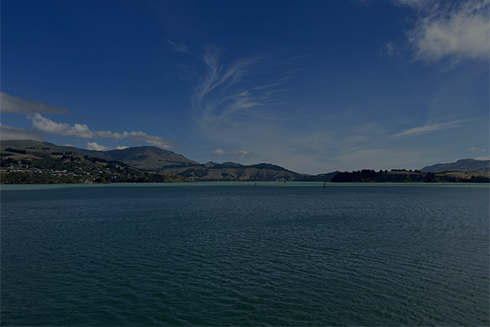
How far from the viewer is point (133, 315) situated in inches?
763

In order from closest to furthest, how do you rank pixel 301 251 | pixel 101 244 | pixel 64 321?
pixel 64 321 → pixel 301 251 → pixel 101 244

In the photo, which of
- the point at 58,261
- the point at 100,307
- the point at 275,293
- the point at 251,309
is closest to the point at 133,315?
the point at 100,307

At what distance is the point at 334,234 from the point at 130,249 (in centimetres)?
3287

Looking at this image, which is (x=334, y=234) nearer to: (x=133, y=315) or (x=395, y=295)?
(x=395, y=295)

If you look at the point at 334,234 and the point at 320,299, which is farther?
the point at 334,234

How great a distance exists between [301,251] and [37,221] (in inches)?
2415

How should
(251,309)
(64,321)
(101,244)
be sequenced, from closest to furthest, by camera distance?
(64,321), (251,309), (101,244)

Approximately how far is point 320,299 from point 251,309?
5839mm

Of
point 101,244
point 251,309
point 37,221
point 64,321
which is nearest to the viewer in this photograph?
point 64,321

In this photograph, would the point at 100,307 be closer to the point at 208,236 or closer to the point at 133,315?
the point at 133,315

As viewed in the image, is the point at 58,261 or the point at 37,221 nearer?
the point at 58,261

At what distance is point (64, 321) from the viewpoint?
18344 millimetres

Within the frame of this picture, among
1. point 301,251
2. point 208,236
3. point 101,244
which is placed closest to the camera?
point 301,251

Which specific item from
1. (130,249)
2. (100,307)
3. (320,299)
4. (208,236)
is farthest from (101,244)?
(320,299)
